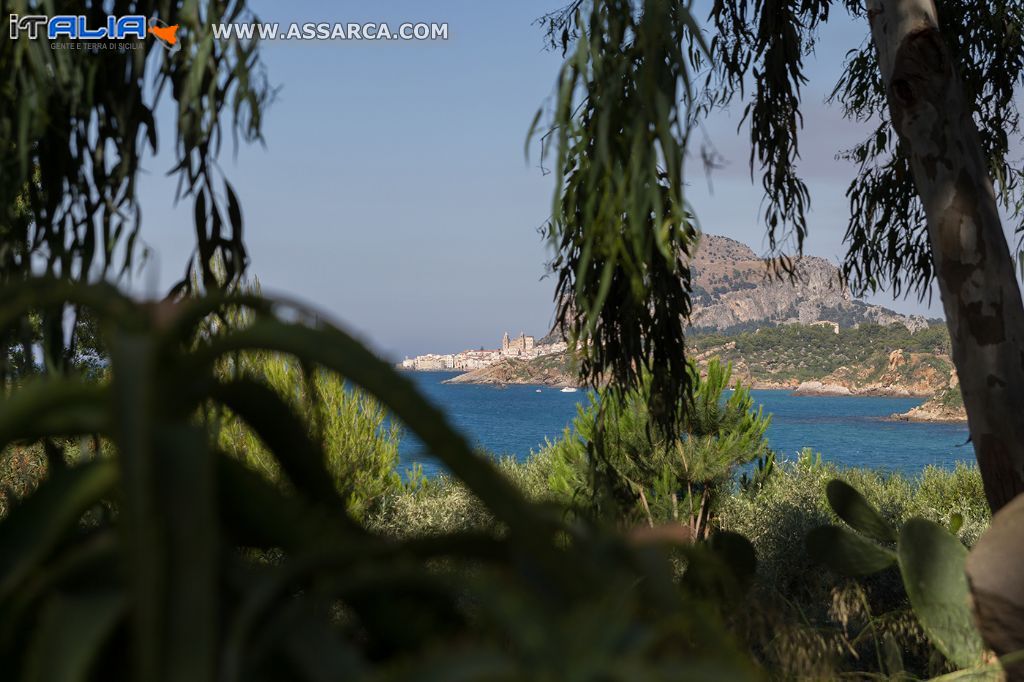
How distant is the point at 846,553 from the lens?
13.6ft

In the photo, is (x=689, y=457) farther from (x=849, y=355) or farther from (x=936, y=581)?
(x=849, y=355)

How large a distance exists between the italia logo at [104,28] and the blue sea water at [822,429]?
3044 cm

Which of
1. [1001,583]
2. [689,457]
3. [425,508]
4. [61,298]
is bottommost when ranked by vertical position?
[425,508]

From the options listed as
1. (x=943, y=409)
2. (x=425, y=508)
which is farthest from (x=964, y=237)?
(x=943, y=409)

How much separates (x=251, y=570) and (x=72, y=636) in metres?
0.17

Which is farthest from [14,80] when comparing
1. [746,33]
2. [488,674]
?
[746,33]

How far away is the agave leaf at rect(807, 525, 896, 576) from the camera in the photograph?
4.12 m

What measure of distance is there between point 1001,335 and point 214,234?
369cm

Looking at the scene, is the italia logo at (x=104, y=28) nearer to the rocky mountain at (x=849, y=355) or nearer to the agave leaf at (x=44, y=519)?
the agave leaf at (x=44, y=519)

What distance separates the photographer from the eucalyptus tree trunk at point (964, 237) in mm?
4238

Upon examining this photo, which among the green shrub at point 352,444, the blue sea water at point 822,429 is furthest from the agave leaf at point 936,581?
the blue sea water at point 822,429

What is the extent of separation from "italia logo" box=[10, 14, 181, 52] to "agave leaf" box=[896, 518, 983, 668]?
330 cm

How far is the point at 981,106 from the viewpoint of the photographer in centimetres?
738

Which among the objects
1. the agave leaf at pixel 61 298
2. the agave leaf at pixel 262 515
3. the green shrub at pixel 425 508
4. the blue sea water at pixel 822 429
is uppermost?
the agave leaf at pixel 61 298
